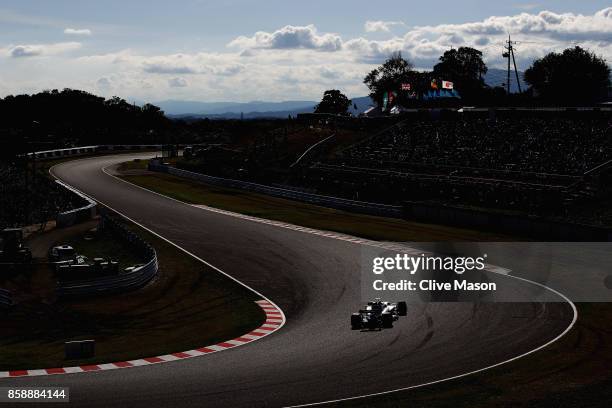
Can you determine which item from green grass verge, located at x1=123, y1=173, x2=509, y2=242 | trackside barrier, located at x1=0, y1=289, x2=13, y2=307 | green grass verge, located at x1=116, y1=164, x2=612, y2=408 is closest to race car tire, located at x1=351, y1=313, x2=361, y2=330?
green grass verge, located at x1=116, y1=164, x2=612, y2=408

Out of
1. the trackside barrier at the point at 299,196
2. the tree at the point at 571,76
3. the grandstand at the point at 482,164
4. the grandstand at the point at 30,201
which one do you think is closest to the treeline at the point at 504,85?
the tree at the point at 571,76

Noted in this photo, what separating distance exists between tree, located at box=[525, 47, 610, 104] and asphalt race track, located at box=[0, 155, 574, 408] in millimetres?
82307

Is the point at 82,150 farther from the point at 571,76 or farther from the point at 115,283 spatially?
the point at 115,283

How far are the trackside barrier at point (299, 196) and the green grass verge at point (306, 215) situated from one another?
89 centimetres

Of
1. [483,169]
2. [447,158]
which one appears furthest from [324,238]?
[447,158]

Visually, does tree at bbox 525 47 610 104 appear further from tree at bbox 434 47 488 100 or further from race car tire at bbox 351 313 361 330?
race car tire at bbox 351 313 361 330

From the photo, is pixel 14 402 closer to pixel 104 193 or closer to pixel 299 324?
pixel 299 324

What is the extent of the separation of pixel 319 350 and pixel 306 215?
35153mm

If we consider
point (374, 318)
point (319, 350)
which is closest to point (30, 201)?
point (374, 318)

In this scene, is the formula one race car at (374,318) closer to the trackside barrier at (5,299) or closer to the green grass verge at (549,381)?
the green grass verge at (549,381)

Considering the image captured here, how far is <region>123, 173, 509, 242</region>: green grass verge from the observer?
157ft

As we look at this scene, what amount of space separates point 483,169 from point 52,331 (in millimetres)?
47318

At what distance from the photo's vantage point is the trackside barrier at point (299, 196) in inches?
2288

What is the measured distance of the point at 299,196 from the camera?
6819cm
